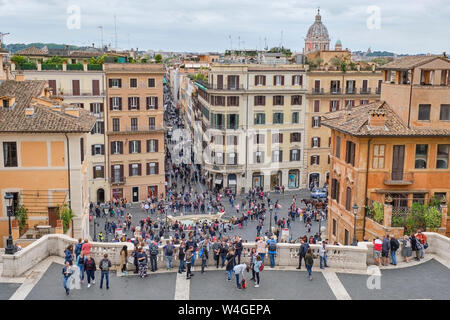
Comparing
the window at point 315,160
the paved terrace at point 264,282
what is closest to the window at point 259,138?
the window at point 315,160

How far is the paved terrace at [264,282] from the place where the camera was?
66.2ft

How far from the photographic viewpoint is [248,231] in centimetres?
5153

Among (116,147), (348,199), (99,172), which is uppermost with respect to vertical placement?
(348,199)

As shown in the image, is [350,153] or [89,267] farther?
[350,153]

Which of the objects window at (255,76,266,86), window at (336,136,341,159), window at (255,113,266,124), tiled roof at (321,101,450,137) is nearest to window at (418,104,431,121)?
tiled roof at (321,101,450,137)

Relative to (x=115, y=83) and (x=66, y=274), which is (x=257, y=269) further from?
(x=115, y=83)

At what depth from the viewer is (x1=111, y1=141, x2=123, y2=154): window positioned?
61.4 metres

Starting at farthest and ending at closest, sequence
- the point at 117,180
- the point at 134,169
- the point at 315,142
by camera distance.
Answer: the point at 315,142, the point at 134,169, the point at 117,180

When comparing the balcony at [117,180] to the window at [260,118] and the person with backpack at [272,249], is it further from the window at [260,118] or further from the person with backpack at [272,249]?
the person with backpack at [272,249]

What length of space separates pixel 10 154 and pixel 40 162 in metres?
1.78

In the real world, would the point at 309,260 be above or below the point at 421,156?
below

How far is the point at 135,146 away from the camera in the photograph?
2454 inches

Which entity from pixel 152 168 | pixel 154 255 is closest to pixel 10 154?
pixel 154 255
